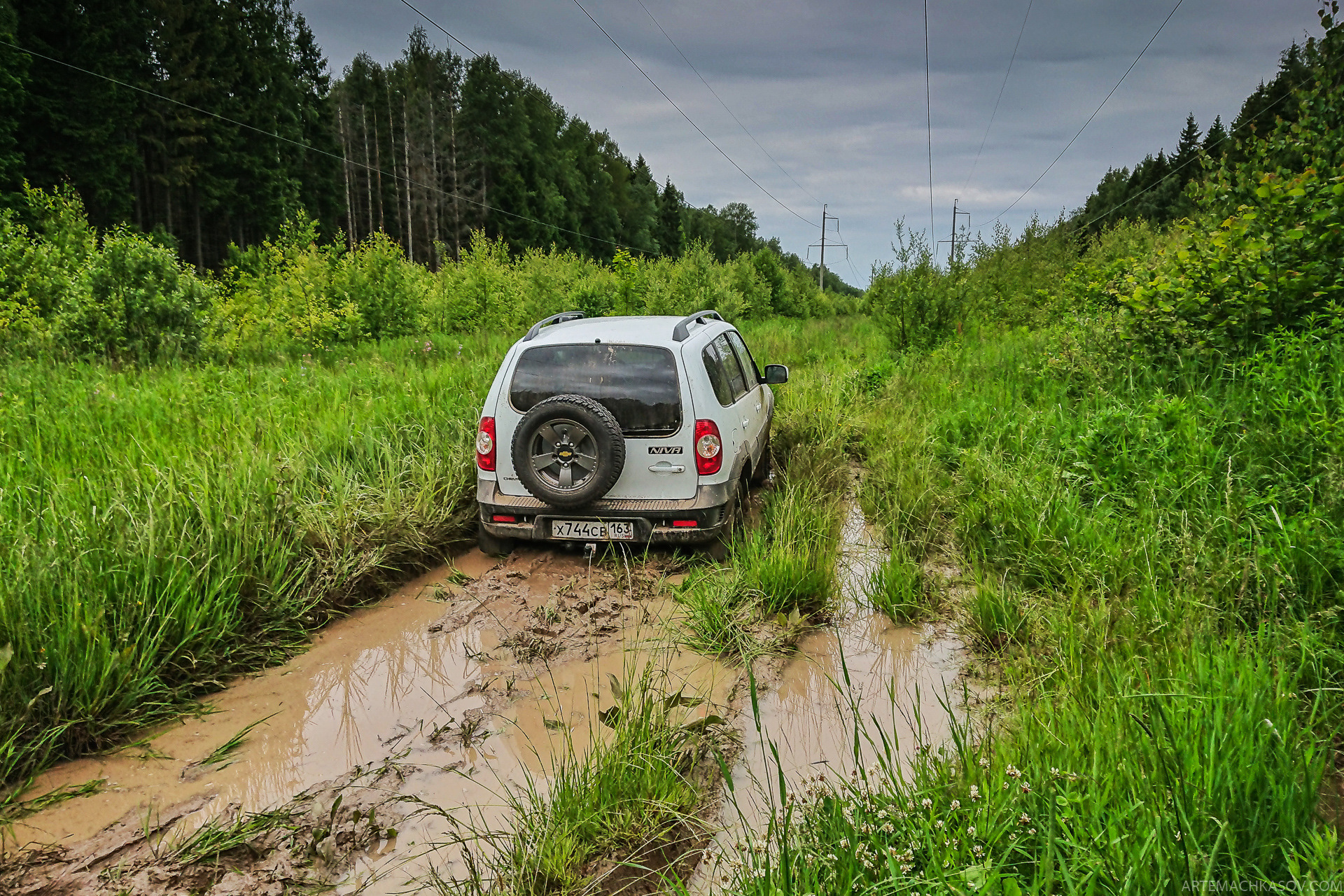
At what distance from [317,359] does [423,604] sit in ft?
29.7

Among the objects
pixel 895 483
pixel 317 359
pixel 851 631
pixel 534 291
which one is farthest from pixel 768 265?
pixel 851 631

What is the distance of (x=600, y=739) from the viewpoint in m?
2.88

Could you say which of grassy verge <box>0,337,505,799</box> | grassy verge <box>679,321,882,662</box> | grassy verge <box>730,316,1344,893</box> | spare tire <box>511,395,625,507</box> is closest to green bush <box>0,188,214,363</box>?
grassy verge <box>0,337,505,799</box>

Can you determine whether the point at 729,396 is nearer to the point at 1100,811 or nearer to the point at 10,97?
the point at 1100,811

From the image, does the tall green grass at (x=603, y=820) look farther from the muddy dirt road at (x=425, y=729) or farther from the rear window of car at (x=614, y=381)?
the rear window of car at (x=614, y=381)

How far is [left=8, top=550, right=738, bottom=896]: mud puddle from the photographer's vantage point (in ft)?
8.46

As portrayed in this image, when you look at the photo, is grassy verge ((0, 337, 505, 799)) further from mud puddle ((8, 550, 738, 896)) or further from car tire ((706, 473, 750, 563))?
car tire ((706, 473, 750, 563))

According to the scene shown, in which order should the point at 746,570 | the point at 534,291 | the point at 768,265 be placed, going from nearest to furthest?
the point at 746,570, the point at 534,291, the point at 768,265

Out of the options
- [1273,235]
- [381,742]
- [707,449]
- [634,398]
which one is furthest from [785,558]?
[1273,235]

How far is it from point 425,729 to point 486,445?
7.65 feet

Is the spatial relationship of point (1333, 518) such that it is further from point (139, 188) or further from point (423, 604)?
point (139, 188)

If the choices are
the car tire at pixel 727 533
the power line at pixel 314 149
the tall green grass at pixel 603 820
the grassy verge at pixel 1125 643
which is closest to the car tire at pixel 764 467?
the grassy verge at pixel 1125 643

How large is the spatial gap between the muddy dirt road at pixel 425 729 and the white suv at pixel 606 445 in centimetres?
39

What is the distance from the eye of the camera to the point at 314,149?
44719 mm
